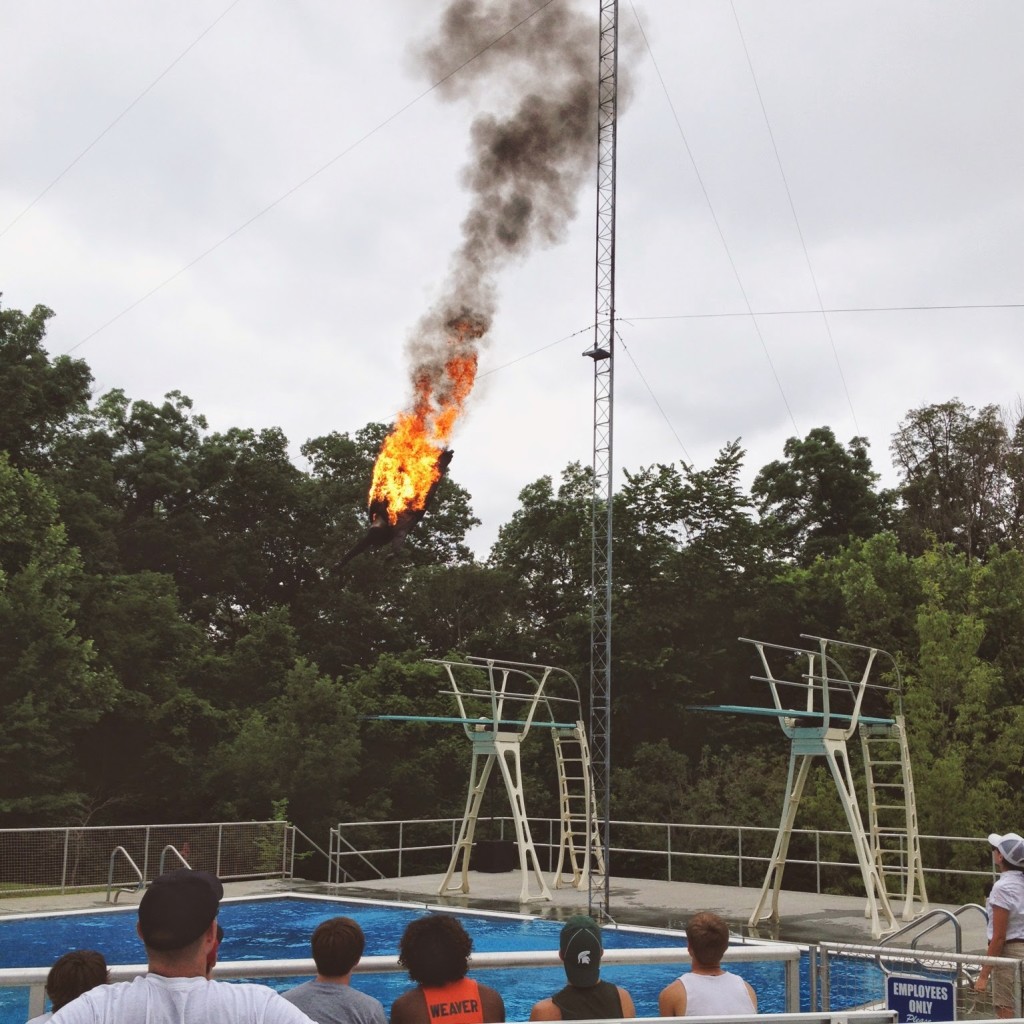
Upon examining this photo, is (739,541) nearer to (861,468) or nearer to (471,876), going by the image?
(861,468)

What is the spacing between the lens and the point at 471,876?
22.2 m

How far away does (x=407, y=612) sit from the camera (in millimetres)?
40031

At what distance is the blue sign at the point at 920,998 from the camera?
5867mm

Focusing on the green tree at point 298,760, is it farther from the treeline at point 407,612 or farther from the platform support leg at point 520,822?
the platform support leg at point 520,822

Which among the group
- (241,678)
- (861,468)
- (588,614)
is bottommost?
(241,678)

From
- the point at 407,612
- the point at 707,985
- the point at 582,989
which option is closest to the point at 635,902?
the point at 707,985

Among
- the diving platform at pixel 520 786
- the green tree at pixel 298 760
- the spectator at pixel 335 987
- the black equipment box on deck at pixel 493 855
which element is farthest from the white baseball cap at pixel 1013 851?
the green tree at pixel 298 760

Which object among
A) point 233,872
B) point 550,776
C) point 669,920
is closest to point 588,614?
point 550,776

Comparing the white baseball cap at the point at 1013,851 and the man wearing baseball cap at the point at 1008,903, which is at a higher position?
the white baseball cap at the point at 1013,851

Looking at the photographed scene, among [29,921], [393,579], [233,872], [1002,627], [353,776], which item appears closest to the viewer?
[29,921]

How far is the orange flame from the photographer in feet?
68.0

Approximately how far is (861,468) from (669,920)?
1172 inches

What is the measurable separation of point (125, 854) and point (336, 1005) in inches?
620

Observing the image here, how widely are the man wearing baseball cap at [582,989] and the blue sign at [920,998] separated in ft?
7.74
